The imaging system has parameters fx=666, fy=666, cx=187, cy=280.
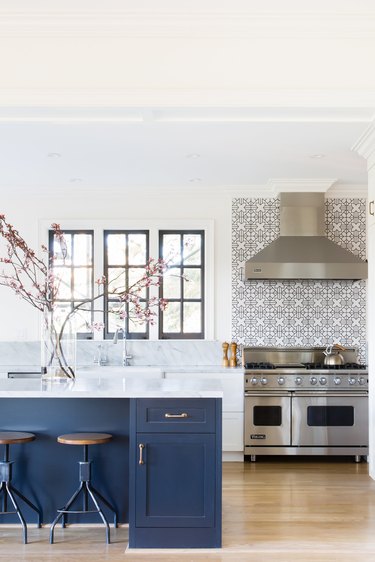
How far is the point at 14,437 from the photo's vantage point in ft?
12.5

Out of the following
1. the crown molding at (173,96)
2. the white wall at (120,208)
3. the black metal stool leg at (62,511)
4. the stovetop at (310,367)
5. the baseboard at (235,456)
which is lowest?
the baseboard at (235,456)

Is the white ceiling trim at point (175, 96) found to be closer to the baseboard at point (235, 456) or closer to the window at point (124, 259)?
the window at point (124, 259)

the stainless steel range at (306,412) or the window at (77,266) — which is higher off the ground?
the window at (77,266)

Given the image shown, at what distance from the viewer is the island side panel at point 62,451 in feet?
13.2

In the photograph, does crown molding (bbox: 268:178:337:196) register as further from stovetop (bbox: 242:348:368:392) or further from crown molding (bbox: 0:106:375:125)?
crown molding (bbox: 0:106:375:125)

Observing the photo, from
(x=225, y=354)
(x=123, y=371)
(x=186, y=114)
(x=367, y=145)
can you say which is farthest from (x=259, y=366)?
(x=186, y=114)

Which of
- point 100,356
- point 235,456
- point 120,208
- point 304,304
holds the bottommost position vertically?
point 235,456

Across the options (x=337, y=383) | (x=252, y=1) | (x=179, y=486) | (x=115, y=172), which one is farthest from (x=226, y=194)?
(x=179, y=486)

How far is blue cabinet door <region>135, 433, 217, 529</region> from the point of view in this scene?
12.1 feet

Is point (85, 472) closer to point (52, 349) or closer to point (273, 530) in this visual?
point (52, 349)

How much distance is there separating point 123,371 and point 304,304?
194cm

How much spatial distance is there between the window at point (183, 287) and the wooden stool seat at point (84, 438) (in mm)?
3026

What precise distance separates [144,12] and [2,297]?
368cm

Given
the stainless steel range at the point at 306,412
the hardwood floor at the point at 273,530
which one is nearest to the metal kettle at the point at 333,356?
the stainless steel range at the point at 306,412
